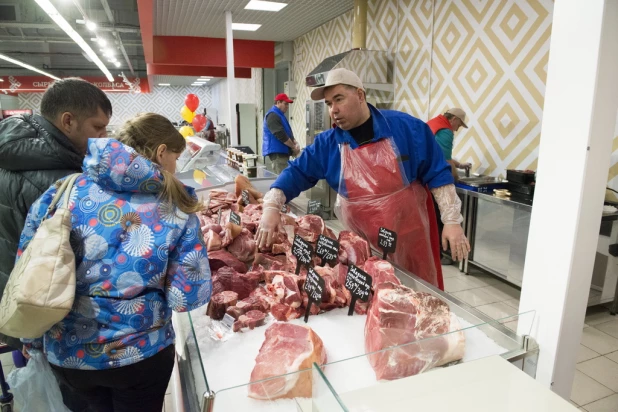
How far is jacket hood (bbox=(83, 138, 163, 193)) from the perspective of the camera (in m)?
1.23

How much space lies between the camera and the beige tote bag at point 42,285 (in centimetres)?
114

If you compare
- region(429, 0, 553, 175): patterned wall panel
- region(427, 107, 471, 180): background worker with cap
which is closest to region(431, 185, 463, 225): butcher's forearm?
region(427, 107, 471, 180): background worker with cap

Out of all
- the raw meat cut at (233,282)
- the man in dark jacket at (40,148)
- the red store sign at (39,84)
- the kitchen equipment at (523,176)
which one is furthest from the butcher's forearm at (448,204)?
the red store sign at (39,84)

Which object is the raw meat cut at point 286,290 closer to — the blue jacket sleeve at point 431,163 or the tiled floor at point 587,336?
the blue jacket sleeve at point 431,163

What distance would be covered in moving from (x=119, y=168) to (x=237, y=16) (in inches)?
304

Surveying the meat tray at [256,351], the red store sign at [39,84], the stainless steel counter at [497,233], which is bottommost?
the stainless steel counter at [497,233]

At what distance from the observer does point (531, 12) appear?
4535 mm

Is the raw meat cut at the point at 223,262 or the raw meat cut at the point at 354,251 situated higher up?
the raw meat cut at the point at 354,251

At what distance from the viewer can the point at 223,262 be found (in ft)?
6.70

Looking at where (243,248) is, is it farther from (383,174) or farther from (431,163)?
(431,163)

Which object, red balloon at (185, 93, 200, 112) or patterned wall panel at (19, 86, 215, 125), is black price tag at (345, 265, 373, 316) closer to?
red balloon at (185, 93, 200, 112)

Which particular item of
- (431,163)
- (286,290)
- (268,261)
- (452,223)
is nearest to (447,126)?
(431,163)

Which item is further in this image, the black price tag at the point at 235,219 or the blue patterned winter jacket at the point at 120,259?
the black price tag at the point at 235,219

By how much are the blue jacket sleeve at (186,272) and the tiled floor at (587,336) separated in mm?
2512
